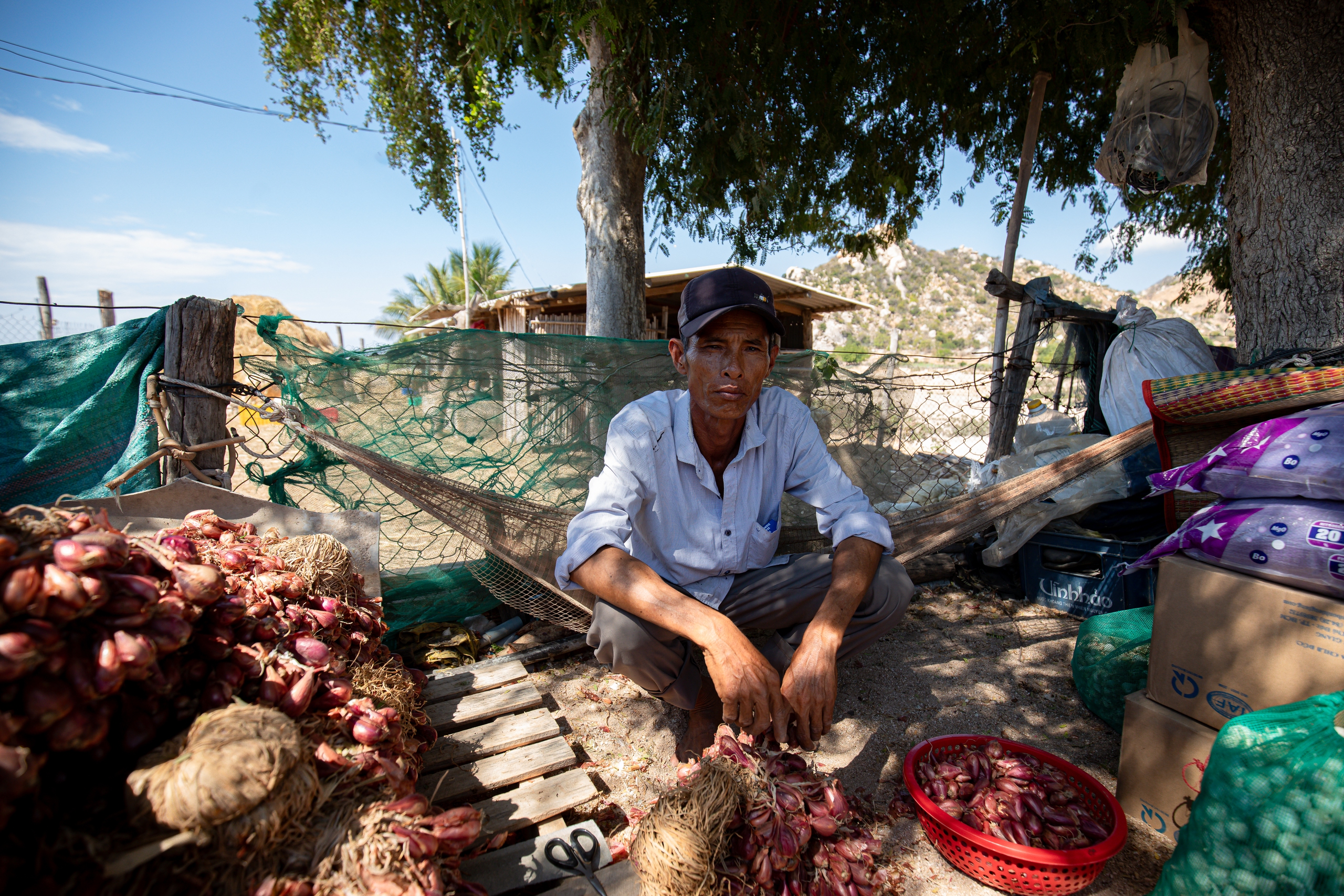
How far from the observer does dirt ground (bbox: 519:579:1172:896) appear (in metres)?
1.67

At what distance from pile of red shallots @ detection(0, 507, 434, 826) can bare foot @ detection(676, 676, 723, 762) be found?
36.0 inches

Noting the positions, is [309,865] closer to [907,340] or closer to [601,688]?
[601,688]

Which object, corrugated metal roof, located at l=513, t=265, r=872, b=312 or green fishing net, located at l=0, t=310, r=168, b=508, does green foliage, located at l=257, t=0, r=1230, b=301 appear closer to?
green fishing net, located at l=0, t=310, r=168, b=508

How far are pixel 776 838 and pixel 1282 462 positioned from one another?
178 centimetres

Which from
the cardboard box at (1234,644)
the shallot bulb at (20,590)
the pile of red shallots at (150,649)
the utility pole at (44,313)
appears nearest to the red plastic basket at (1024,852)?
the cardboard box at (1234,644)

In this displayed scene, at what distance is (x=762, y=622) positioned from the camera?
2.03 m

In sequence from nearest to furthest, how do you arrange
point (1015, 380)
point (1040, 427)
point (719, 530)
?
point (719, 530), point (1015, 380), point (1040, 427)

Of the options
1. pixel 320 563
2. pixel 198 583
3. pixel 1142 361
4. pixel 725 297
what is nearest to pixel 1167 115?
pixel 1142 361

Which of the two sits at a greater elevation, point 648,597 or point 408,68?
point 408,68

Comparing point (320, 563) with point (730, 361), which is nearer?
point (320, 563)

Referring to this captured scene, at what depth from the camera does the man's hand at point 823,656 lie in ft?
4.98

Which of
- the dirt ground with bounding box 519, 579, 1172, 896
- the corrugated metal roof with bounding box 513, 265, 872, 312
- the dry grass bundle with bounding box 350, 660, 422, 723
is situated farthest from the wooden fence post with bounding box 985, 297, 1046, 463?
the corrugated metal roof with bounding box 513, 265, 872, 312

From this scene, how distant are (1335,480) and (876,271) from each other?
69.9 m

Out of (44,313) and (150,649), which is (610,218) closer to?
(150,649)
